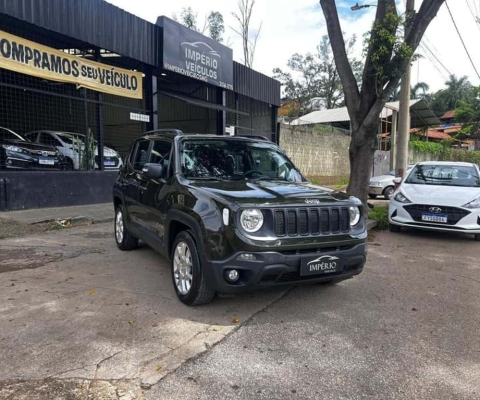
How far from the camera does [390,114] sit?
30.9 m

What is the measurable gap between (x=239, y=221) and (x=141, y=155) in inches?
112

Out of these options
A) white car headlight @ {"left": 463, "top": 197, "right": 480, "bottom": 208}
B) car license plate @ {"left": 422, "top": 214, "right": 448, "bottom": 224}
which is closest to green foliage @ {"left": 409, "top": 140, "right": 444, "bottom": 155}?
white car headlight @ {"left": 463, "top": 197, "right": 480, "bottom": 208}

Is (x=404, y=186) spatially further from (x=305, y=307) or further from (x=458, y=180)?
(x=305, y=307)

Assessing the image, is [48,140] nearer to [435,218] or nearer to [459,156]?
[435,218]

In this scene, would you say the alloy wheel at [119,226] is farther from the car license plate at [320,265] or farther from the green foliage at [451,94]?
the green foliage at [451,94]

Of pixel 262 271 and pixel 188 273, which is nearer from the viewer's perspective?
pixel 262 271

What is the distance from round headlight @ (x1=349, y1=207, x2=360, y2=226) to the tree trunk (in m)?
4.61

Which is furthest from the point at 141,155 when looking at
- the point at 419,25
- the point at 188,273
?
the point at 419,25

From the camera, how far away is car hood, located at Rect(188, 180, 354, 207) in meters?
3.82

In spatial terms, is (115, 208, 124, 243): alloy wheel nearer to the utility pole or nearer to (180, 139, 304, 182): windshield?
(180, 139, 304, 182): windshield

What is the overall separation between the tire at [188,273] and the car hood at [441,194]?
5441mm

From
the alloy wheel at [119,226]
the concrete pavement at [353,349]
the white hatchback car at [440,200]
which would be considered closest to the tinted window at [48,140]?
the alloy wheel at [119,226]

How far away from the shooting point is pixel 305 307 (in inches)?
169

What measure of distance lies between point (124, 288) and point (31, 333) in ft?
4.35
